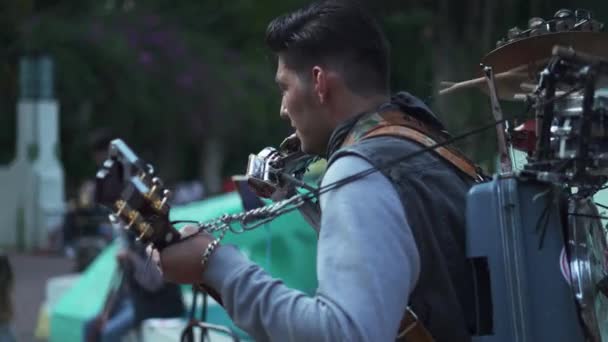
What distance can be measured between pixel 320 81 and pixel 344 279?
481mm

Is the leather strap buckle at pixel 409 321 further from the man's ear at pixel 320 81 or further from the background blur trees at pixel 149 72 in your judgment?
the background blur trees at pixel 149 72

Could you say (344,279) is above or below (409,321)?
above

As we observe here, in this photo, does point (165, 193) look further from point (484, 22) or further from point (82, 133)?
point (82, 133)

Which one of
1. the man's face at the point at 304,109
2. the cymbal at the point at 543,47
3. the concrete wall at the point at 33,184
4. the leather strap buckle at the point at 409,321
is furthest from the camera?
the concrete wall at the point at 33,184

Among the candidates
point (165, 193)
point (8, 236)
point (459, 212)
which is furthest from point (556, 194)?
point (8, 236)

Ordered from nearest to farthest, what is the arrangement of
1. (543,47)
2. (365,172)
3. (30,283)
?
(365,172) → (543,47) → (30,283)

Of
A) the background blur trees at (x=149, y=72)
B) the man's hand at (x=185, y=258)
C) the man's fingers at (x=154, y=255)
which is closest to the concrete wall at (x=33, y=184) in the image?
the background blur trees at (x=149, y=72)

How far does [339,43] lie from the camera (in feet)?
7.70

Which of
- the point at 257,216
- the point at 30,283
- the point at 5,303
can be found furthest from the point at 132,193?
the point at 30,283

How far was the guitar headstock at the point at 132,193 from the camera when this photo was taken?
2.04m

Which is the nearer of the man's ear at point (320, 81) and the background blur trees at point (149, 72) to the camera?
the man's ear at point (320, 81)

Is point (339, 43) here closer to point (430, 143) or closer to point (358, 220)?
point (430, 143)

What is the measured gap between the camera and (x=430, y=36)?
33.4ft

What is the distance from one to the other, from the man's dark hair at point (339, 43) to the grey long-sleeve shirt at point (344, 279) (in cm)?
26
